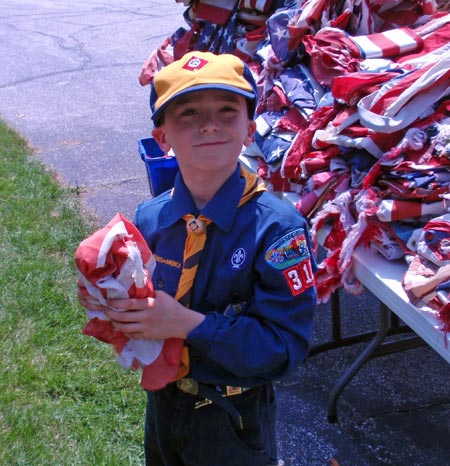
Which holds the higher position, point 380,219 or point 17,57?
point 380,219

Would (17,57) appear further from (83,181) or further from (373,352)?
(373,352)

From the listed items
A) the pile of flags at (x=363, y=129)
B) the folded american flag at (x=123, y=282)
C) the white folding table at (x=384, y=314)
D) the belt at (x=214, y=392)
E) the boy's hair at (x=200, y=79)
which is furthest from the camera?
the pile of flags at (x=363, y=129)

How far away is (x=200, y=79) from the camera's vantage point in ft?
5.32

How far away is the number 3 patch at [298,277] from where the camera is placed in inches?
64.6

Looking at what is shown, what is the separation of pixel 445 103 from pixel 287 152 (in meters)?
0.72

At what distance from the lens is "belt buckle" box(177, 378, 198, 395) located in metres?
1.79

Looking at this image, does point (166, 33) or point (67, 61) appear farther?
point (166, 33)

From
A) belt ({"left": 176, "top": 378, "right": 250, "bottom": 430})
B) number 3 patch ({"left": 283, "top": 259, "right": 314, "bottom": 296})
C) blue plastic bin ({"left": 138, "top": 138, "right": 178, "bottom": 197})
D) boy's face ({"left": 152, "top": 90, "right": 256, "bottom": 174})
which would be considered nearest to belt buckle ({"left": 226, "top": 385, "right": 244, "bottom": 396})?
belt ({"left": 176, "top": 378, "right": 250, "bottom": 430})

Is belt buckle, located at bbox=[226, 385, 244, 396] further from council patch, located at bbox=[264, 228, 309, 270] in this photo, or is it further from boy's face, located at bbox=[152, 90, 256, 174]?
boy's face, located at bbox=[152, 90, 256, 174]

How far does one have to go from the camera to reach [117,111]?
299 inches

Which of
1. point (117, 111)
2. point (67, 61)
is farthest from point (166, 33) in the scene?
point (117, 111)

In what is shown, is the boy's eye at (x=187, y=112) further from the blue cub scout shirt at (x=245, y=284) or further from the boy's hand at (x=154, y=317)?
the boy's hand at (x=154, y=317)

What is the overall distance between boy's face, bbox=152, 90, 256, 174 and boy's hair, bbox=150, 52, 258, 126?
1.0 inches

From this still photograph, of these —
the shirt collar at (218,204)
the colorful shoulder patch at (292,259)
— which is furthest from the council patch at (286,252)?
the shirt collar at (218,204)
